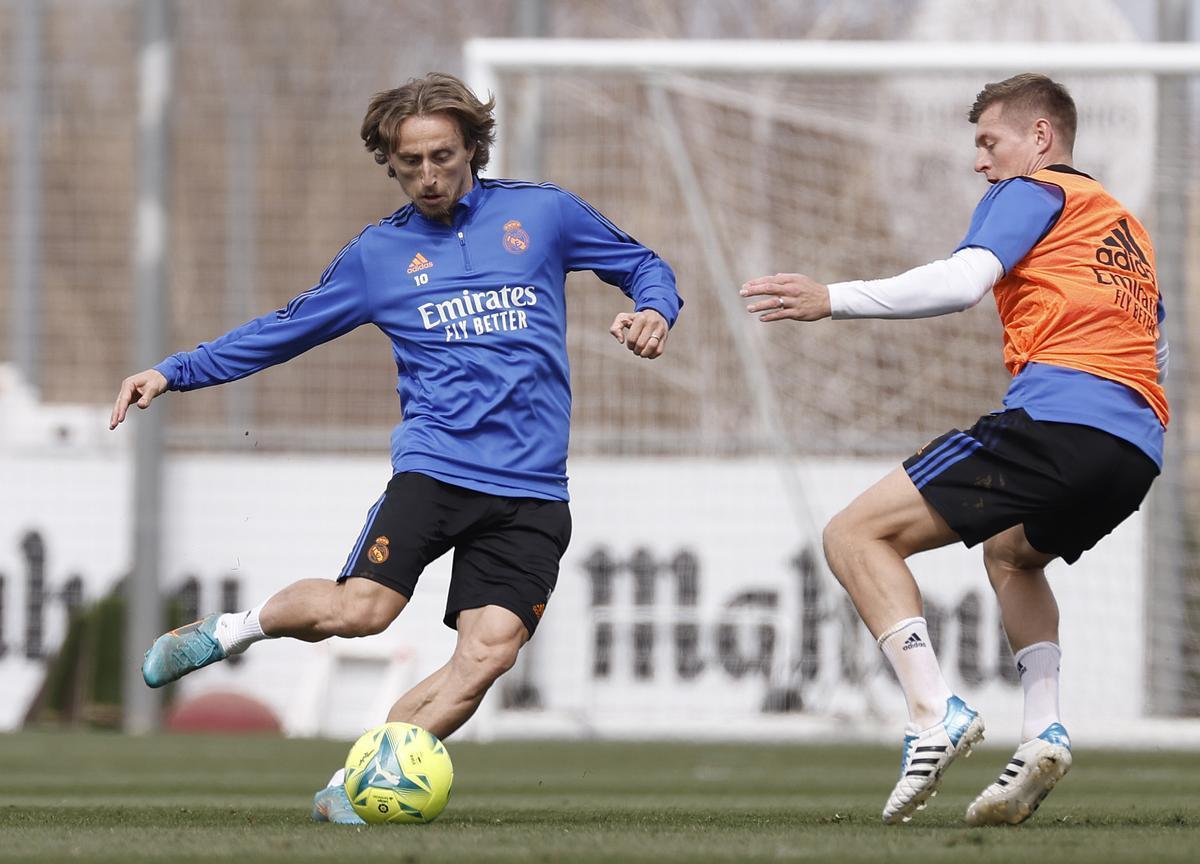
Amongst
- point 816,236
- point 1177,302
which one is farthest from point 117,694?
point 1177,302

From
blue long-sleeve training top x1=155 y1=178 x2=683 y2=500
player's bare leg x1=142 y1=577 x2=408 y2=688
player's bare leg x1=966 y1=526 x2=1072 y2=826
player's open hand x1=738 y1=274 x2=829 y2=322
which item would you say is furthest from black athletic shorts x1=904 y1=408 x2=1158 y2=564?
player's bare leg x1=142 y1=577 x2=408 y2=688

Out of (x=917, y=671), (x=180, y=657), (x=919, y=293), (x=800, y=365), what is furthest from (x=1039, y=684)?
(x=800, y=365)

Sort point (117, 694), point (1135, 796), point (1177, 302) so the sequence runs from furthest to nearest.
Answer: point (117, 694) → point (1177, 302) → point (1135, 796)

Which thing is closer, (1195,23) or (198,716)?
(198,716)

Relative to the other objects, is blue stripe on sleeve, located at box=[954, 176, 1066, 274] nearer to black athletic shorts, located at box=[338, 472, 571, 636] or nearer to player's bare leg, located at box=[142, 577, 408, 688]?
black athletic shorts, located at box=[338, 472, 571, 636]

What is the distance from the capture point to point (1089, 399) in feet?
13.9

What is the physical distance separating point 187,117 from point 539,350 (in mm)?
8032

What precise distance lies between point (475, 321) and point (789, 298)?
3.33ft

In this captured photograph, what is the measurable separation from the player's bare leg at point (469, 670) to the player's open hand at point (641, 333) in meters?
0.75

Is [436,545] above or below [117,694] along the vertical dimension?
above

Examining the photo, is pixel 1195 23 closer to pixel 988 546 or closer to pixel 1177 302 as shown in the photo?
pixel 1177 302

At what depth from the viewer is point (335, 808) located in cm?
459

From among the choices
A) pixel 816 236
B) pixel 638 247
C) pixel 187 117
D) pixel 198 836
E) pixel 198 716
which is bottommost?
pixel 198 716

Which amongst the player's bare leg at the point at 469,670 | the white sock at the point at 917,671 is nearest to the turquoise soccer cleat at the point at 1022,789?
the white sock at the point at 917,671
